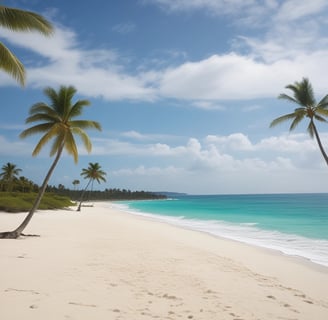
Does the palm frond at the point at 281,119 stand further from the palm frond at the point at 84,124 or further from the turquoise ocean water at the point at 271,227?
the palm frond at the point at 84,124

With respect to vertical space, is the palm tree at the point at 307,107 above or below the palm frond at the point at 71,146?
above

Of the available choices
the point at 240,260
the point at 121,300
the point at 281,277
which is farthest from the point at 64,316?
the point at 240,260

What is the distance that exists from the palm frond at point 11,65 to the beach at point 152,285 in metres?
5.27

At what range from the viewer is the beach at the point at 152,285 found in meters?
4.87

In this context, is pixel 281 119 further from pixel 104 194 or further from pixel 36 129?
pixel 104 194

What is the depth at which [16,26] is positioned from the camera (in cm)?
846

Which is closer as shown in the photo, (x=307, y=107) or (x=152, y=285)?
(x=152, y=285)

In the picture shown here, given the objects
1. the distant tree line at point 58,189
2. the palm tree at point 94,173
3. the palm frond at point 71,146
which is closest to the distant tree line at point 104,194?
the distant tree line at point 58,189

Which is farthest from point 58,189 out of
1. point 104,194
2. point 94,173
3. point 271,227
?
point 271,227

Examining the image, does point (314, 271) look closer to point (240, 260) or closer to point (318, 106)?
point (240, 260)

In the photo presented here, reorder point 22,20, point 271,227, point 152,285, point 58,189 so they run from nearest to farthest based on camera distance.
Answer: point 152,285 < point 22,20 < point 271,227 < point 58,189

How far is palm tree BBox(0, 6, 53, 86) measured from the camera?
829cm

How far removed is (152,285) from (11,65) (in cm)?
720

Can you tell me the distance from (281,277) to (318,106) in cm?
1114
